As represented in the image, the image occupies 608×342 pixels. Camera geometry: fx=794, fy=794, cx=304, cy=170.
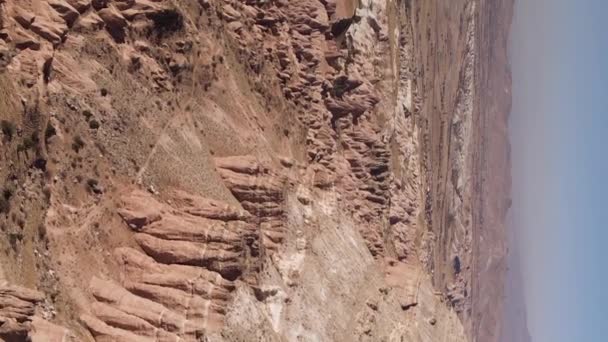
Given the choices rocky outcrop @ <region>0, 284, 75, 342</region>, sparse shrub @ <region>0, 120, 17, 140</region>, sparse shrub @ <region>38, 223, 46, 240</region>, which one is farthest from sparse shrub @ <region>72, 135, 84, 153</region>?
rocky outcrop @ <region>0, 284, 75, 342</region>

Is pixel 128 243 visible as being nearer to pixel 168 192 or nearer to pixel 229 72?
pixel 168 192

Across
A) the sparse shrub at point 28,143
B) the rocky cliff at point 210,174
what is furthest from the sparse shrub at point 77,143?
the sparse shrub at point 28,143

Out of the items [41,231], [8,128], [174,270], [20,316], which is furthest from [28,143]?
[174,270]

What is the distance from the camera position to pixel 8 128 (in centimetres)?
2797

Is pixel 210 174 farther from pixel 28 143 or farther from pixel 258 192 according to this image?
pixel 28 143

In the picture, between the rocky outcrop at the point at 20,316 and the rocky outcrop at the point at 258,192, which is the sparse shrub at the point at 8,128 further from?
the rocky outcrop at the point at 258,192

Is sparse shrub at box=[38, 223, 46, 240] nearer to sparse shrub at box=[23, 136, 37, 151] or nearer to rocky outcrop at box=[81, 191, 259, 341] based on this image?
sparse shrub at box=[23, 136, 37, 151]

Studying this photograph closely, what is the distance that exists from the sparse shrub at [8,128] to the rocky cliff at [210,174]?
153 mm

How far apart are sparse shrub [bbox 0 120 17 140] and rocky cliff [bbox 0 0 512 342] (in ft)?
0.50

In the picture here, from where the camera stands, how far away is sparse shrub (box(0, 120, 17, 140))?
27.8 m

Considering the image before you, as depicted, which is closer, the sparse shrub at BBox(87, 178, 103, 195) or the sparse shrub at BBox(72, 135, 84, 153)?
the sparse shrub at BBox(72, 135, 84, 153)

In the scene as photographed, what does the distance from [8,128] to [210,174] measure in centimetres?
1336

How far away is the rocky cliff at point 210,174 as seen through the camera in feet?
95.9

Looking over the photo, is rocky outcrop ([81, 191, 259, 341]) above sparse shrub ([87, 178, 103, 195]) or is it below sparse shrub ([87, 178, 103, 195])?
below
